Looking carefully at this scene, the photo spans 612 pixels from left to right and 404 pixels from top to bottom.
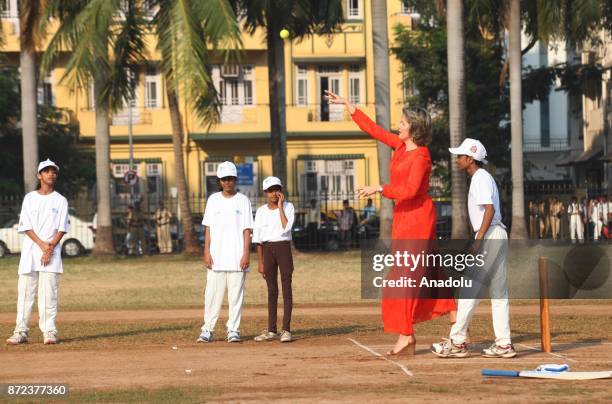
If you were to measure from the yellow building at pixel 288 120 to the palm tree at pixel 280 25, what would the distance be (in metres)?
20.8

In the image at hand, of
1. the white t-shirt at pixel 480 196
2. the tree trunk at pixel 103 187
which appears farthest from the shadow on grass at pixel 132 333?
the tree trunk at pixel 103 187

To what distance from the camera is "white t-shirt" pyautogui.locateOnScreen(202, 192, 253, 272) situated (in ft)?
49.6

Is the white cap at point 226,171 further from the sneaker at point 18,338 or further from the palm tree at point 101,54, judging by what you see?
the palm tree at point 101,54

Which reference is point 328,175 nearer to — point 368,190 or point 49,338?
point 49,338

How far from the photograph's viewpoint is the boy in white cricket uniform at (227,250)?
1509cm

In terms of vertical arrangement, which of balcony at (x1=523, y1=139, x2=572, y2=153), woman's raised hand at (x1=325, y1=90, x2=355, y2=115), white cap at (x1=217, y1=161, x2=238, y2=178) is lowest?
white cap at (x1=217, y1=161, x2=238, y2=178)

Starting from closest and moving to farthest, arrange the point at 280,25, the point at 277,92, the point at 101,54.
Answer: the point at 101,54, the point at 280,25, the point at 277,92

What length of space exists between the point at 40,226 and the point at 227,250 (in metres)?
2.13

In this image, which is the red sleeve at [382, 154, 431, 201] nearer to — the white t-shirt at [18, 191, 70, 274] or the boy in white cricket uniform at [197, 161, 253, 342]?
the boy in white cricket uniform at [197, 161, 253, 342]

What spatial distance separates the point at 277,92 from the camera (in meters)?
35.2

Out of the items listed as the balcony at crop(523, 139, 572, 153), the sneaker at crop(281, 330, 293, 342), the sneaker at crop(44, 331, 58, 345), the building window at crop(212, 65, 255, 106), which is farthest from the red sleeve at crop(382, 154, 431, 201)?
the balcony at crop(523, 139, 572, 153)

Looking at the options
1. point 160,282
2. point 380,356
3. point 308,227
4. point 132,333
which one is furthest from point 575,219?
point 380,356

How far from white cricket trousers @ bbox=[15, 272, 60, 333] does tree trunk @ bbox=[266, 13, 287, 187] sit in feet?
64.8

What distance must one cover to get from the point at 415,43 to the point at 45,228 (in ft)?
128
